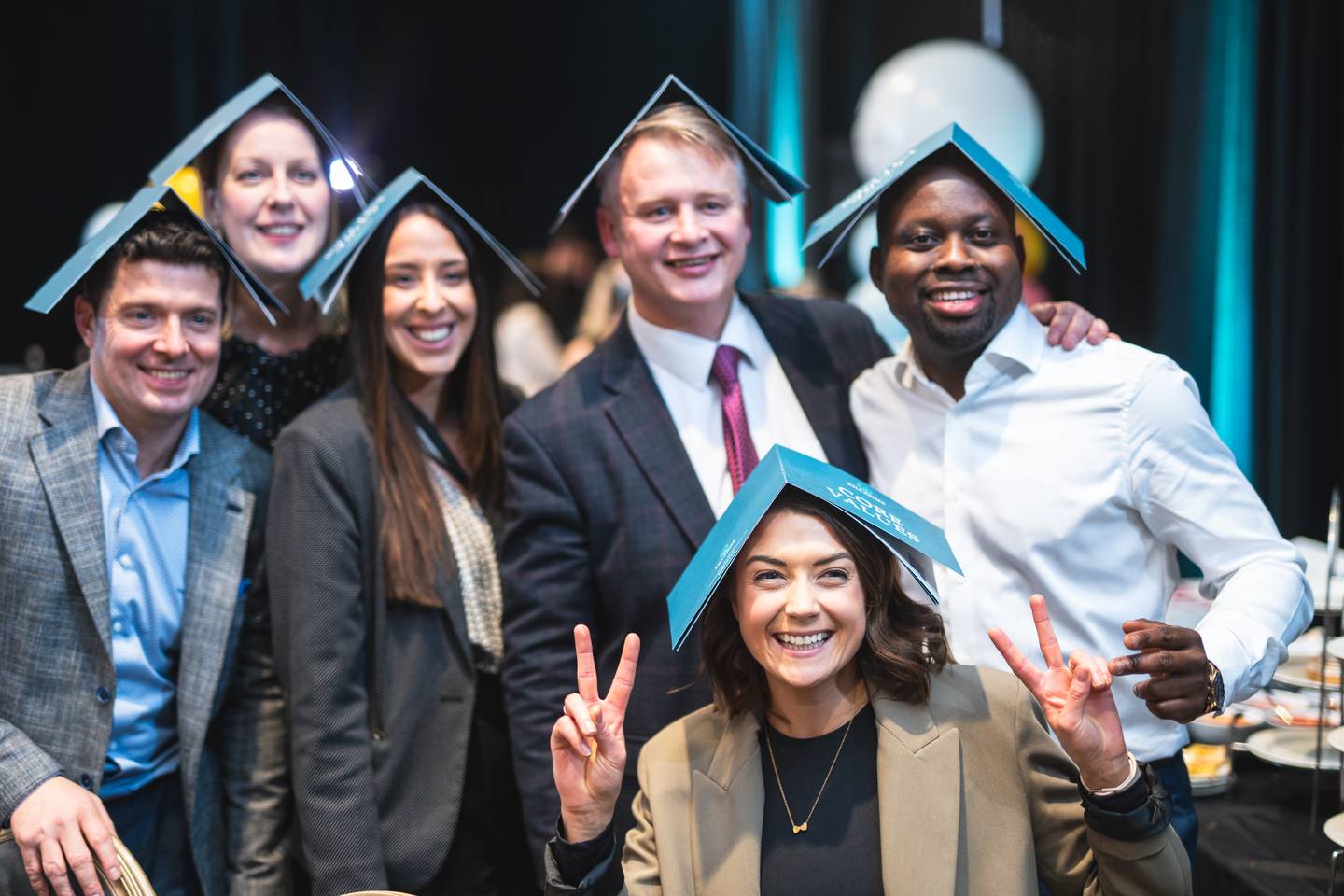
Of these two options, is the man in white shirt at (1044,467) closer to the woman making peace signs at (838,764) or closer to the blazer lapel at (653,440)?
the woman making peace signs at (838,764)

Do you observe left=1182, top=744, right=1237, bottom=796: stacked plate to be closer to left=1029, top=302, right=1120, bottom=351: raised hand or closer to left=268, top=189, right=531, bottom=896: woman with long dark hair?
left=1029, top=302, right=1120, bottom=351: raised hand

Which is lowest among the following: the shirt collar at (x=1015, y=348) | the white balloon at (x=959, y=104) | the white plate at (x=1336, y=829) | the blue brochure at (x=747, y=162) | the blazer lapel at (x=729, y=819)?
the white plate at (x=1336, y=829)

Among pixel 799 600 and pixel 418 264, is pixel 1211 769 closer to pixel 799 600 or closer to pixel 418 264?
pixel 799 600

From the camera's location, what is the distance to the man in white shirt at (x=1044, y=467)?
6.48ft

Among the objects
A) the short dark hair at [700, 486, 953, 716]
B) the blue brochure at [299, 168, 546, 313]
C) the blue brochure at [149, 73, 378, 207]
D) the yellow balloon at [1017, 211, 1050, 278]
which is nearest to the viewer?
the short dark hair at [700, 486, 953, 716]

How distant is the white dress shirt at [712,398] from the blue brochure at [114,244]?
72 cm

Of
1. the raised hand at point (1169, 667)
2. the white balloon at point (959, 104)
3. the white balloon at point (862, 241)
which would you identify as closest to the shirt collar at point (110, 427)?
the raised hand at point (1169, 667)

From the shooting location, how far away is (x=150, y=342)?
2.23m

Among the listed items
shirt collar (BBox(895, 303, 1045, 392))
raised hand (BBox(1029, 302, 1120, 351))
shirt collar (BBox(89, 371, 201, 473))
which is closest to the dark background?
raised hand (BBox(1029, 302, 1120, 351))

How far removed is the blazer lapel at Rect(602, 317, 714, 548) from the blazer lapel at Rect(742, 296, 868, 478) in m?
0.26

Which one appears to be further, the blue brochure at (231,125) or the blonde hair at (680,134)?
the blue brochure at (231,125)

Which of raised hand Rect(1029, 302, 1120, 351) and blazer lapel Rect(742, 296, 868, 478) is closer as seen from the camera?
raised hand Rect(1029, 302, 1120, 351)

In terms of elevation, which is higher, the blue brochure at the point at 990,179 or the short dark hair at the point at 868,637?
the blue brochure at the point at 990,179

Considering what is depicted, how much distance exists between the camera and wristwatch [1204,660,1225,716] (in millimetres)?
1706
